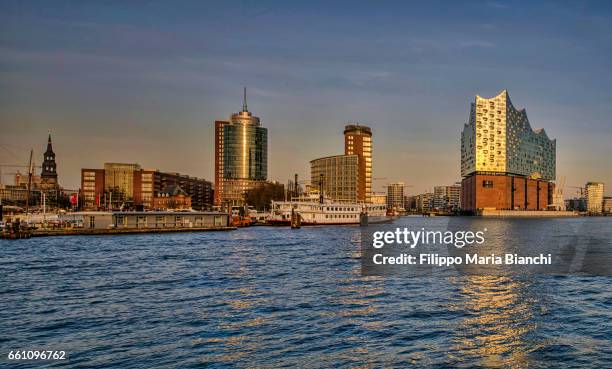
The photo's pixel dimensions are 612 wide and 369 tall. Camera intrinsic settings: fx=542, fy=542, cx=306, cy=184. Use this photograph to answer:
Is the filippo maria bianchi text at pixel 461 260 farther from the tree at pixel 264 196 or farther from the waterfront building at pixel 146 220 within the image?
the tree at pixel 264 196

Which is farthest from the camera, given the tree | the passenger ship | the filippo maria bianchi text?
the tree

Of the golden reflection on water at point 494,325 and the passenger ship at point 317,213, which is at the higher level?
the passenger ship at point 317,213

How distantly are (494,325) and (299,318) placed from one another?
8.11 m

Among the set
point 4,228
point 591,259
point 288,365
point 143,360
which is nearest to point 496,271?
point 591,259

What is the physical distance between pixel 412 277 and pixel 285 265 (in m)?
11.1

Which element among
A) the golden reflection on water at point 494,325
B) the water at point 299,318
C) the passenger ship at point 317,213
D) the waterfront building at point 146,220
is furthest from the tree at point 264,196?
the golden reflection on water at point 494,325

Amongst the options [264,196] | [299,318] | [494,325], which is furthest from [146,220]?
[264,196]

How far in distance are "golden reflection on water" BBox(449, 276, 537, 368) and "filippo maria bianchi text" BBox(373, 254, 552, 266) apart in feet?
38.4

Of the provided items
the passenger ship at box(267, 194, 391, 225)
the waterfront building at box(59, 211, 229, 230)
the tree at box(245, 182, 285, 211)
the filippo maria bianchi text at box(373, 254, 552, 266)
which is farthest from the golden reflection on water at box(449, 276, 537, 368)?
the tree at box(245, 182, 285, 211)

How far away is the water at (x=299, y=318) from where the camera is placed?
18094 millimetres

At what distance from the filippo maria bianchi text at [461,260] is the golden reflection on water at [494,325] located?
11.7 m

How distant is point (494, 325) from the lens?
881 inches

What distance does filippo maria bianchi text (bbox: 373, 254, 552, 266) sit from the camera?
4522 centimetres

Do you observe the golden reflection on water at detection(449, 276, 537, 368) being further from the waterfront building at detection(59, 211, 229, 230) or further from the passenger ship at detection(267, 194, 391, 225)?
the passenger ship at detection(267, 194, 391, 225)
